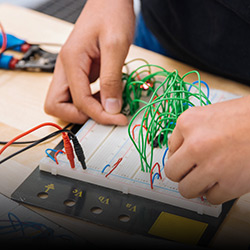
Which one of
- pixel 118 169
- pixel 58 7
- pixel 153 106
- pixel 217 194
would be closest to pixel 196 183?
pixel 217 194

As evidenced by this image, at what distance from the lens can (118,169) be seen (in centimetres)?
84

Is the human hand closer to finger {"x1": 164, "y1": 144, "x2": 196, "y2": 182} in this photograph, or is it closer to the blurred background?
finger {"x1": 164, "y1": 144, "x2": 196, "y2": 182}

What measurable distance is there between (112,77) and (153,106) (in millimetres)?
119

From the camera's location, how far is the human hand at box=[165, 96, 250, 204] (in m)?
0.64

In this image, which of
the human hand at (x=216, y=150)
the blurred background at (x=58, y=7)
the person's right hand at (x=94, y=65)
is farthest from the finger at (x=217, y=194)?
the blurred background at (x=58, y=7)

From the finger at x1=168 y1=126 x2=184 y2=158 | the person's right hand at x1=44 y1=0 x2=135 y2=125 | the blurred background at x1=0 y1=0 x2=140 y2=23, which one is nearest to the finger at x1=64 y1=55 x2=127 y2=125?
the person's right hand at x1=44 y1=0 x2=135 y2=125

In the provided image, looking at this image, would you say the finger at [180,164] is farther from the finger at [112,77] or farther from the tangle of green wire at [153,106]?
the finger at [112,77]

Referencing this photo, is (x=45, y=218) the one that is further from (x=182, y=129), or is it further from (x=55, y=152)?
(x=182, y=129)

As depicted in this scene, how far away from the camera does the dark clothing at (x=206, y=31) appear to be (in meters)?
1.05

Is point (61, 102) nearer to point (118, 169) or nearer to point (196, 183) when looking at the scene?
point (118, 169)

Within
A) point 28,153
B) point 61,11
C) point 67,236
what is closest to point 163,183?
point 67,236

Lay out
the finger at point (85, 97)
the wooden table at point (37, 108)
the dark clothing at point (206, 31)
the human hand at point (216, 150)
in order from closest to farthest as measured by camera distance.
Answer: the human hand at point (216, 150) < the wooden table at point (37, 108) < the finger at point (85, 97) < the dark clothing at point (206, 31)

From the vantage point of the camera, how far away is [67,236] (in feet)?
2.40

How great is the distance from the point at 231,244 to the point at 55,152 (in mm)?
405
